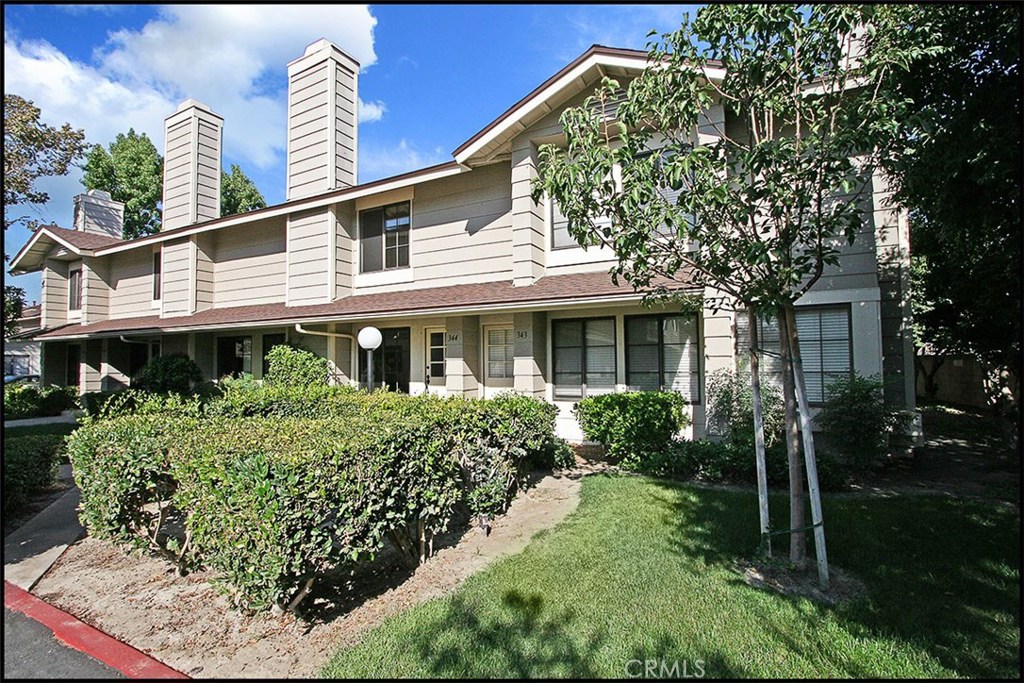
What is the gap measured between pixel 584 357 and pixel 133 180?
3263 cm

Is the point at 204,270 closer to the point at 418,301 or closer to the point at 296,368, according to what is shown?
the point at 296,368

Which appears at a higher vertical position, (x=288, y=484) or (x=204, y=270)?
(x=204, y=270)

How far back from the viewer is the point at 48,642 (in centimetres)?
378

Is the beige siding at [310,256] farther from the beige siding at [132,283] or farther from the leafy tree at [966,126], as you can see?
the leafy tree at [966,126]

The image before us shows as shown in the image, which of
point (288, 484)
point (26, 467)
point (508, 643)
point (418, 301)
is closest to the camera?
point (288, 484)

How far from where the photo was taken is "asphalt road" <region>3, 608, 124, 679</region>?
11.0 feet

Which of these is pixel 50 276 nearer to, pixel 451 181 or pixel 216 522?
pixel 451 181

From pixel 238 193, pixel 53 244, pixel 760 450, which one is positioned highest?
pixel 238 193

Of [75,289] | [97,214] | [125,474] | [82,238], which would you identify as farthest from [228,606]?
[97,214]

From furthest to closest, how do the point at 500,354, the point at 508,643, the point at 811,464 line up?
the point at 500,354 < the point at 811,464 < the point at 508,643

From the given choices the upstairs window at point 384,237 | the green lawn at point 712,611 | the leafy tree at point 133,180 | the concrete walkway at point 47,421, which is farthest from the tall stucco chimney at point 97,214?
the green lawn at point 712,611

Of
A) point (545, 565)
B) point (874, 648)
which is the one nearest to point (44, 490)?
point (545, 565)

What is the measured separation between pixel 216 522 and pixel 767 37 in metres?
6.01

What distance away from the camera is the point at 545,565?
471 centimetres
